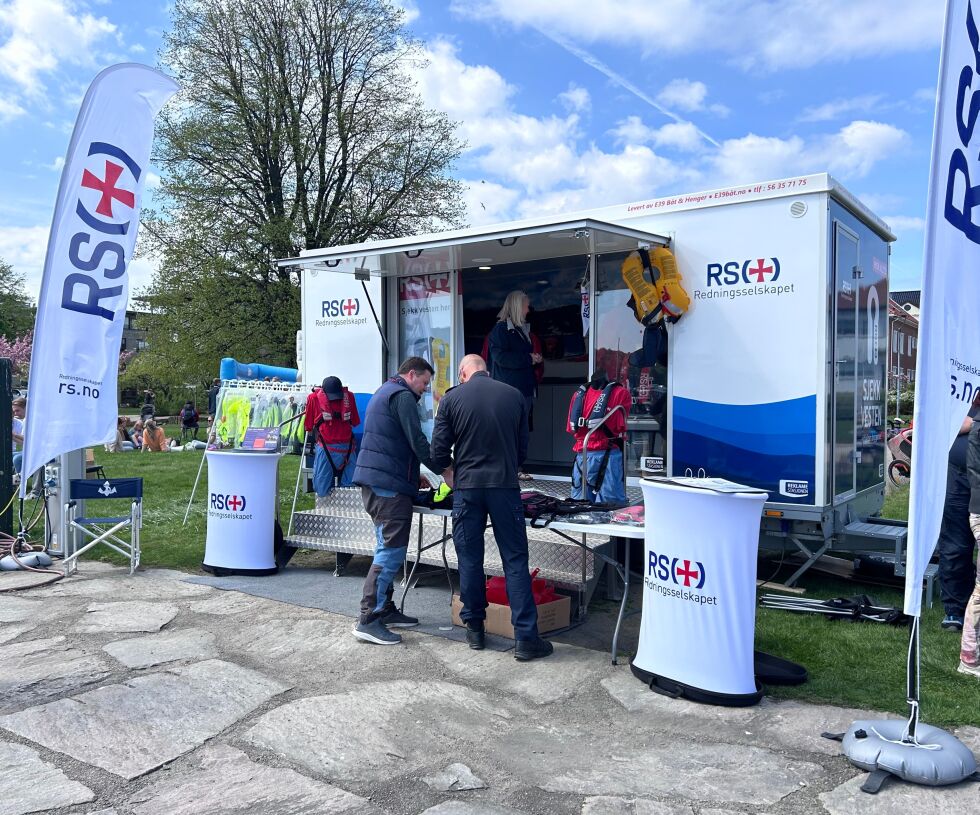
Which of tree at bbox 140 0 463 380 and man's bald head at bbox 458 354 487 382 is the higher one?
tree at bbox 140 0 463 380

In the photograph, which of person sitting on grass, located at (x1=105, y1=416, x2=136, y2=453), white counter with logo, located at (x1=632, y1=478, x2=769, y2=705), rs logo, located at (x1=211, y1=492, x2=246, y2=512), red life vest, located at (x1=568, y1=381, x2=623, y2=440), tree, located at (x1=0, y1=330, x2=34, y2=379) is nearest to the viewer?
white counter with logo, located at (x1=632, y1=478, x2=769, y2=705)

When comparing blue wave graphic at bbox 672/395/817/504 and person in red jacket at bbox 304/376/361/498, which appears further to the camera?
person in red jacket at bbox 304/376/361/498

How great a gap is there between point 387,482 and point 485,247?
2.72 m

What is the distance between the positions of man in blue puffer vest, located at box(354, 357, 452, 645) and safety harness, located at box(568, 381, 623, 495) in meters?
1.70

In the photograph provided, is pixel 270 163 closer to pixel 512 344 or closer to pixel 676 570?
pixel 512 344

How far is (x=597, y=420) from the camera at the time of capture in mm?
6418

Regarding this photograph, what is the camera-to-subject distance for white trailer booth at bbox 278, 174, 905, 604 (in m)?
5.79

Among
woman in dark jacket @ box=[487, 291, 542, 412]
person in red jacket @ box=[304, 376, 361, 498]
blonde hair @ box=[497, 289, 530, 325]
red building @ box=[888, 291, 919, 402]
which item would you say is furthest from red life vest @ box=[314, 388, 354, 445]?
red building @ box=[888, 291, 919, 402]

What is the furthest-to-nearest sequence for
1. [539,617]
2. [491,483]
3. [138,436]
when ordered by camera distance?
[138,436] → [539,617] → [491,483]

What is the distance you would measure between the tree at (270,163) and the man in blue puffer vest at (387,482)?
634 inches

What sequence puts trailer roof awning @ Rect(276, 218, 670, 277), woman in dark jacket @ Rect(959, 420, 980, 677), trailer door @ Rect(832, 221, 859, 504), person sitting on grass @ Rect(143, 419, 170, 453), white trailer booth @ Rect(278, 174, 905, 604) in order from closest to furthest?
1. woman in dark jacket @ Rect(959, 420, 980, 677)
2. white trailer booth @ Rect(278, 174, 905, 604)
3. trailer door @ Rect(832, 221, 859, 504)
4. trailer roof awning @ Rect(276, 218, 670, 277)
5. person sitting on grass @ Rect(143, 419, 170, 453)

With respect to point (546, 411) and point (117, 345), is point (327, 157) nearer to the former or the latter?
point (546, 411)

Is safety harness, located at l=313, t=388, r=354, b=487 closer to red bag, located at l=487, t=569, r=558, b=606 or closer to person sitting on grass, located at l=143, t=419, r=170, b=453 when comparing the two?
red bag, located at l=487, t=569, r=558, b=606

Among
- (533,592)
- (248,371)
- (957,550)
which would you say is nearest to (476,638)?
(533,592)
